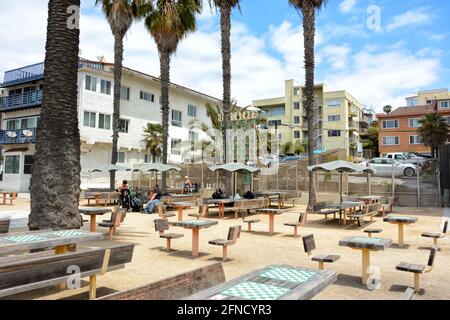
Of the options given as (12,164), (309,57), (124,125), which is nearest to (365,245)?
(309,57)

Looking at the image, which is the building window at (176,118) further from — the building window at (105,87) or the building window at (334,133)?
the building window at (334,133)

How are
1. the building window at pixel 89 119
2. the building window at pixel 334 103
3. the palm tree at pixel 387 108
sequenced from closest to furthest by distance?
the building window at pixel 89 119 → the building window at pixel 334 103 → the palm tree at pixel 387 108

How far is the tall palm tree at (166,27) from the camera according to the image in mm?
22797

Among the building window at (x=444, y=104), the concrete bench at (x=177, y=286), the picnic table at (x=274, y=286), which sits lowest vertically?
the concrete bench at (x=177, y=286)

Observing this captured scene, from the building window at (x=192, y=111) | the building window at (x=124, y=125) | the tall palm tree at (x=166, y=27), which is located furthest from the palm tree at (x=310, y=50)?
the building window at (x=192, y=111)

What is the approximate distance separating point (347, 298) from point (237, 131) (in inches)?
1330

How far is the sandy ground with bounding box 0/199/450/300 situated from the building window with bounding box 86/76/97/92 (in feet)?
68.2

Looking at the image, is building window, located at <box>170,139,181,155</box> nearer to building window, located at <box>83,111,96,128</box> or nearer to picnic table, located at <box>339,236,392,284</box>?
building window, located at <box>83,111,96,128</box>

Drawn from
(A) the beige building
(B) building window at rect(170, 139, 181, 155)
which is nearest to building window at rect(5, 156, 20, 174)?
(B) building window at rect(170, 139, 181, 155)

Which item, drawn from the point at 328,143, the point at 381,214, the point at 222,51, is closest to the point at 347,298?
the point at 381,214

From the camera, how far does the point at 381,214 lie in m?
18.0

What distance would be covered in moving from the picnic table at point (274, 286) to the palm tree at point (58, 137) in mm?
5192

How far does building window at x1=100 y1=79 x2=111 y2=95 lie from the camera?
33.1 metres

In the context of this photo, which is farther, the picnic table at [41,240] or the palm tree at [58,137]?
the palm tree at [58,137]
